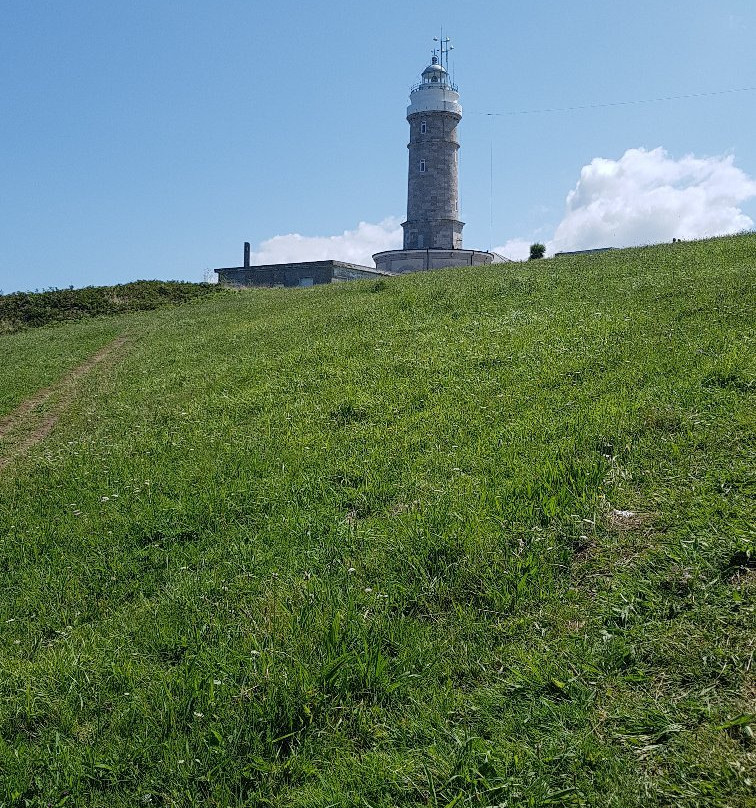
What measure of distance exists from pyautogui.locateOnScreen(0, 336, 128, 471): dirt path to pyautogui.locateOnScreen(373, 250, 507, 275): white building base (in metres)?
46.0

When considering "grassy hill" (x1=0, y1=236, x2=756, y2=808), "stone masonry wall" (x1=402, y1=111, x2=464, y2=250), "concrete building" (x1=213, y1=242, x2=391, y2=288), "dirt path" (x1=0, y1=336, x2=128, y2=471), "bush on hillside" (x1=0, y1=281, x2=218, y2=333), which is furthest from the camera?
"stone masonry wall" (x1=402, y1=111, x2=464, y2=250)

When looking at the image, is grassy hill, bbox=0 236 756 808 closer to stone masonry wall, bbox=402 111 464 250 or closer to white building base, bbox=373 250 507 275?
white building base, bbox=373 250 507 275

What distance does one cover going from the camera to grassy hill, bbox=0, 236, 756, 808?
3170 millimetres

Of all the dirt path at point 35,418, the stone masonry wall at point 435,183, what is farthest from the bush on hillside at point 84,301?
the stone masonry wall at point 435,183

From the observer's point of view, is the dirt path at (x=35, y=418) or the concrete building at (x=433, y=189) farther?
the concrete building at (x=433, y=189)

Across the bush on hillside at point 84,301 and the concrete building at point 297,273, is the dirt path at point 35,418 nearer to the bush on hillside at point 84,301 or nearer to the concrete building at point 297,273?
the bush on hillside at point 84,301

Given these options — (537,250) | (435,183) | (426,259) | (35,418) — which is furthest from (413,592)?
(435,183)

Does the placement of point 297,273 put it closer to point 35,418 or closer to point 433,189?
point 433,189

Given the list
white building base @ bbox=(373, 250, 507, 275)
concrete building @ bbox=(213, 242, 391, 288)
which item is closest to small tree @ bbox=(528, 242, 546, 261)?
concrete building @ bbox=(213, 242, 391, 288)

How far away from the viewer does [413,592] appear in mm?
4594

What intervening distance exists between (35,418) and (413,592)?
12.0 meters

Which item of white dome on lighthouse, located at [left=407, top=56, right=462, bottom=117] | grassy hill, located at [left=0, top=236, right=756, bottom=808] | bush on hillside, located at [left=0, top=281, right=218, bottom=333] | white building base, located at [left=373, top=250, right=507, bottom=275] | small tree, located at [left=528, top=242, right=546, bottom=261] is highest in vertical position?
white dome on lighthouse, located at [left=407, top=56, right=462, bottom=117]

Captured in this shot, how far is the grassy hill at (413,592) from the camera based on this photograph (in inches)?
125

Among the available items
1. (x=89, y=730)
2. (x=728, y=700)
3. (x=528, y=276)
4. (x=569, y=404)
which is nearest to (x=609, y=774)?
(x=728, y=700)
